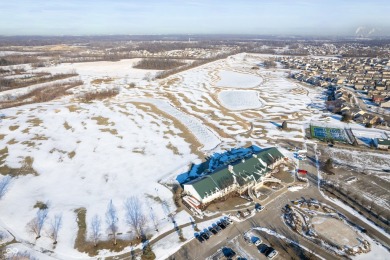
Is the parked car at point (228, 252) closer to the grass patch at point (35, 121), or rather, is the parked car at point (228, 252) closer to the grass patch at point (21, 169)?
the grass patch at point (21, 169)

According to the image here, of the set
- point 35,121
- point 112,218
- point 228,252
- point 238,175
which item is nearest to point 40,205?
point 112,218

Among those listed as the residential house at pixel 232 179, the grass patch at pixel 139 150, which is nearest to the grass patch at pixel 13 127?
the grass patch at pixel 139 150

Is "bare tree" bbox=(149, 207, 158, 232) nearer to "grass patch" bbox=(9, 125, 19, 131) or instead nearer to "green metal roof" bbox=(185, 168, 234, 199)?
"green metal roof" bbox=(185, 168, 234, 199)

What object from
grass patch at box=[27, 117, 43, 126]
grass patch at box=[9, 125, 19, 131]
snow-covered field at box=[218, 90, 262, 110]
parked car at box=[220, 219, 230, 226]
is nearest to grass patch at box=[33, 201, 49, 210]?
parked car at box=[220, 219, 230, 226]

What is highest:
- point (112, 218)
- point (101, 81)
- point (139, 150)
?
point (112, 218)

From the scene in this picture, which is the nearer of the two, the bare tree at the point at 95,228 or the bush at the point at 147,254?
the bush at the point at 147,254

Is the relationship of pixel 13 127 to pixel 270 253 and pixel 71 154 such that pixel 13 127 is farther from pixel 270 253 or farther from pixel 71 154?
pixel 270 253
